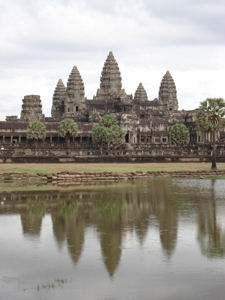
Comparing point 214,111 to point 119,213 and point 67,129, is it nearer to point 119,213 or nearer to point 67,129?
point 119,213

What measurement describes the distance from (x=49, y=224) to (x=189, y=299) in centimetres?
1272

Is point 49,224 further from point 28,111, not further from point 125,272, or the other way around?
point 28,111

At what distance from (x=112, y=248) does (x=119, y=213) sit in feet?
30.4

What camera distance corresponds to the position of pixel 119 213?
100.0 feet

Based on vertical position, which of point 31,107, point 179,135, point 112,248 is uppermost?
point 31,107

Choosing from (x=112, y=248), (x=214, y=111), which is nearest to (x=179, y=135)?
(x=214, y=111)

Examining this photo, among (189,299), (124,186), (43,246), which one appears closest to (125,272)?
(189,299)

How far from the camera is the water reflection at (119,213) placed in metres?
22.1

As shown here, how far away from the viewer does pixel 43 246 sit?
71.5ft

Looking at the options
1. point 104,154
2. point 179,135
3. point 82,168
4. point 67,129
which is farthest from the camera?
point 179,135

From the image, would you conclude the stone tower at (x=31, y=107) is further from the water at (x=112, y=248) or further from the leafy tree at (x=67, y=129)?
the water at (x=112, y=248)

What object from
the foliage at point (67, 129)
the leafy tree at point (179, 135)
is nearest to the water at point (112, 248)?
the foliage at point (67, 129)

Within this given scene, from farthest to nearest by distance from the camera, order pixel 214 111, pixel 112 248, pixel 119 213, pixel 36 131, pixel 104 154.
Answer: pixel 36 131 → pixel 104 154 → pixel 214 111 → pixel 119 213 → pixel 112 248

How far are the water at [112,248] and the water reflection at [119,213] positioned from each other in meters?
0.04
